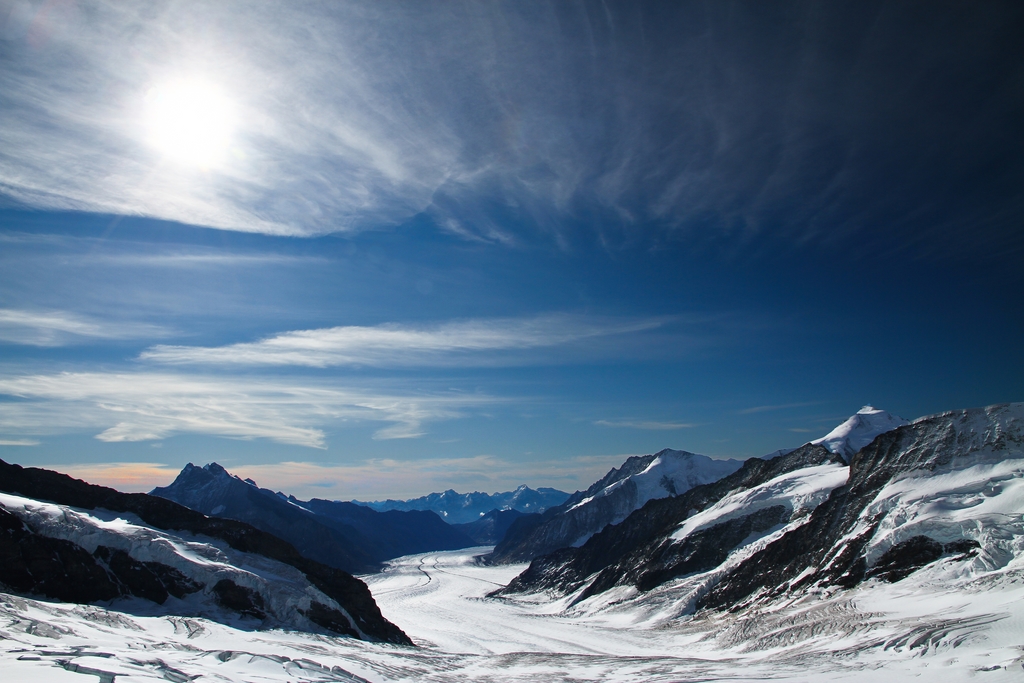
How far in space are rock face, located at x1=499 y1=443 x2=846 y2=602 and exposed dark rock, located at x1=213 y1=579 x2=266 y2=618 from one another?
5585 cm

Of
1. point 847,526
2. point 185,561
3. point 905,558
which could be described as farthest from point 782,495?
point 185,561

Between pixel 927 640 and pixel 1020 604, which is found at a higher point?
pixel 1020 604

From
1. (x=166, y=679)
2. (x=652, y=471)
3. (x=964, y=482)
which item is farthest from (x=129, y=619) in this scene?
(x=652, y=471)

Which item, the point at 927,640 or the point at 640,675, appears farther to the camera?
the point at 640,675

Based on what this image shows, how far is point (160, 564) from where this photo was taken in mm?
41906

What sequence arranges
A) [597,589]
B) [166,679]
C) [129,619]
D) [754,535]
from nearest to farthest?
[166,679], [129,619], [754,535], [597,589]

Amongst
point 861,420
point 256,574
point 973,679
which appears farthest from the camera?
point 861,420

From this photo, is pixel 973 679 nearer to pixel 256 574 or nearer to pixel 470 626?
pixel 256 574

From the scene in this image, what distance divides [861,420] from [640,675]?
439 feet

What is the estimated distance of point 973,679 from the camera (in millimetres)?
23328

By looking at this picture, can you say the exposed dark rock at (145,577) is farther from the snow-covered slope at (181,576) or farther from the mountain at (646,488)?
the mountain at (646,488)

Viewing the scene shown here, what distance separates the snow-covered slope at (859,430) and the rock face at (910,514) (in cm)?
6874

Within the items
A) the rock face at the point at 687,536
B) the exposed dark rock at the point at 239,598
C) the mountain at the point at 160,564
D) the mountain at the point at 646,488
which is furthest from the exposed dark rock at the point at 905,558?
the mountain at the point at 646,488

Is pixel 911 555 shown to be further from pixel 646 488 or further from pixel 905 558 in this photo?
pixel 646 488
